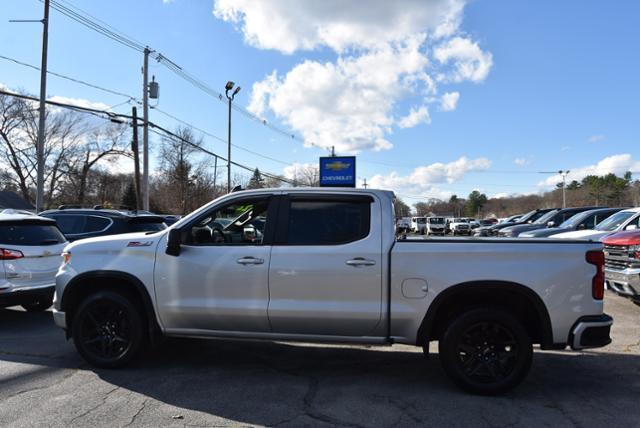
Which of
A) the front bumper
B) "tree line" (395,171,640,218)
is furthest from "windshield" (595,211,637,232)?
"tree line" (395,171,640,218)

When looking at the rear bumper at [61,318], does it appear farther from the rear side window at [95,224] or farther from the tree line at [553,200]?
the tree line at [553,200]

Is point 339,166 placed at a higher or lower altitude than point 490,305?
higher

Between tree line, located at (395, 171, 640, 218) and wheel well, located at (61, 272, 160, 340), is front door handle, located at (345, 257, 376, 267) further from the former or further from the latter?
tree line, located at (395, 171, 640, 218)

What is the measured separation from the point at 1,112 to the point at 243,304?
60.4m

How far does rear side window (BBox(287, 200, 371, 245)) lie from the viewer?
4707 mm

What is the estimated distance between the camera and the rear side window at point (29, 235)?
724 cm

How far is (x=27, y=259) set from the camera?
23.8ft

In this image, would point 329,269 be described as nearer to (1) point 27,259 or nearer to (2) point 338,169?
(1) point 27,259

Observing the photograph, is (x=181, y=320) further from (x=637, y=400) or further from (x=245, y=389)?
(x=637, y=400)

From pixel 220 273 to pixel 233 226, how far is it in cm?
56

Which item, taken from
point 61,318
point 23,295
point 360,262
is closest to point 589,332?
point 360,262

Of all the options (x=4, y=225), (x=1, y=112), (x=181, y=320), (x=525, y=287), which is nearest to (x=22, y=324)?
(x=4, y=225)

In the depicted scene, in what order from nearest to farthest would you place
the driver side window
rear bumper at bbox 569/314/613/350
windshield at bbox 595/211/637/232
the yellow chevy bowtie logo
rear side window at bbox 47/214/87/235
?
rear bumper at bbox 569/314/613/350, the driver side window, rear side window at bbox 47/214/87/235, windshield at bbox 595/211/637/232, the yellow chevy bowtie logo

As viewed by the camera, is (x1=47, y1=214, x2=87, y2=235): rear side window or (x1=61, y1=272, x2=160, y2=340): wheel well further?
(x1=47, y1=214, x2=87, y2=235): rear side window
